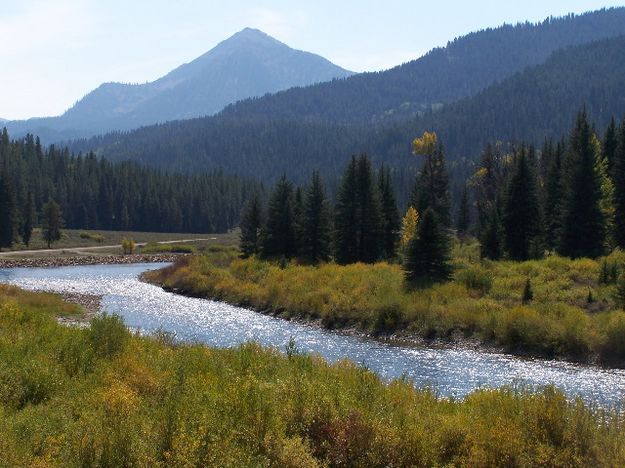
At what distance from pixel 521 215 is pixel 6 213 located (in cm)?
7929

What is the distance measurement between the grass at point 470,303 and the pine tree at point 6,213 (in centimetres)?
5689

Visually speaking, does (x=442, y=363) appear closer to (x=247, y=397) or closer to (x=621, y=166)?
(x=247, y=397)

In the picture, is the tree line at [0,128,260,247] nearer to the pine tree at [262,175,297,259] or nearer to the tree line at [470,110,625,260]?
the pine tree at [262,175,297,259]

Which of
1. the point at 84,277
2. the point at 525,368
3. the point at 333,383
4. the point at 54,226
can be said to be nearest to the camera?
the point at 333,383

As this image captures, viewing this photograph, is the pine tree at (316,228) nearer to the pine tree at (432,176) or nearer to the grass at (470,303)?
the grass at (470,303)

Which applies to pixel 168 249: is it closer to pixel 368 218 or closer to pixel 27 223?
pixel 27 223

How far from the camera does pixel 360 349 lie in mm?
28938

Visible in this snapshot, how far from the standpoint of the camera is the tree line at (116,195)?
5531 inches

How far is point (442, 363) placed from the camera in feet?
84.6

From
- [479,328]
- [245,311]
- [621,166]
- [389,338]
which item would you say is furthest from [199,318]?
[621,166]

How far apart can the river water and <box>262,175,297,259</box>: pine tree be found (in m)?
12.4

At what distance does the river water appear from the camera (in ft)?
71.5

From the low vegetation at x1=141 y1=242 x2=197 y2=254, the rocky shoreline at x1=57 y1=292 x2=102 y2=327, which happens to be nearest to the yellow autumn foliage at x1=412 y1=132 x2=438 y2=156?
the rocky shoreline at x1=57 y1=292 x2=102 y2=327

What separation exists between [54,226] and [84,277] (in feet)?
134
